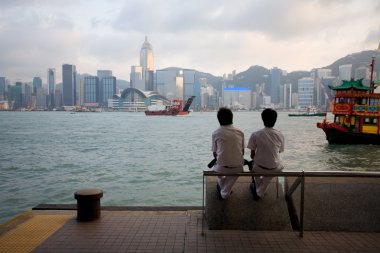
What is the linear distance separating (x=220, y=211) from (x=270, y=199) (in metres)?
0.79

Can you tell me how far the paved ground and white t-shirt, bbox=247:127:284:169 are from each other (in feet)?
3.23

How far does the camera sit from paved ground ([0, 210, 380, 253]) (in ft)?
14.3

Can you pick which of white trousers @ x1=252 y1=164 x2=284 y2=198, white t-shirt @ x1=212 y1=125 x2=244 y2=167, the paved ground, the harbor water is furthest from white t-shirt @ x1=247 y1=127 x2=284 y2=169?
the harbor water

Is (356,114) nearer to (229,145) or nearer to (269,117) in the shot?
(269,117)

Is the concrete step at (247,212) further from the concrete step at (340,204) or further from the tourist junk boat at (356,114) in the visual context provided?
the tourist junk boat at (356,114)

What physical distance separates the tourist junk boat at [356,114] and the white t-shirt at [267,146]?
30241mm

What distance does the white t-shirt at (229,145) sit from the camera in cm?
493

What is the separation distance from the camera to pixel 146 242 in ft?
14.9

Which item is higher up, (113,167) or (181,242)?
(181,242)

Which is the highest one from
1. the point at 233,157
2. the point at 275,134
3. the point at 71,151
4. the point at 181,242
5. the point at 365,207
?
the point at 275,134

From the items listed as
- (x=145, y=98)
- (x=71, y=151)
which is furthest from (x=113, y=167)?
(x=145, y=98)

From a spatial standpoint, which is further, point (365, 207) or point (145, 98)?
point (145, 98)

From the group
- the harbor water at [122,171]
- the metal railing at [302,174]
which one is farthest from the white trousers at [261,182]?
the harbor water at [122,171]

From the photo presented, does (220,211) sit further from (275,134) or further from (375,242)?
(375,242)
